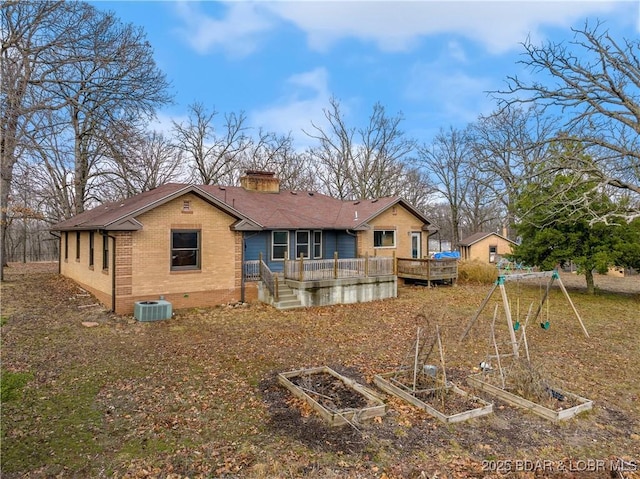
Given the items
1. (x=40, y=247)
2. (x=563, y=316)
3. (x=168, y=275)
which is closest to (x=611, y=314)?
(x=563, y=316)

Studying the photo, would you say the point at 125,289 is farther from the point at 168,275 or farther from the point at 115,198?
the point at 115,198

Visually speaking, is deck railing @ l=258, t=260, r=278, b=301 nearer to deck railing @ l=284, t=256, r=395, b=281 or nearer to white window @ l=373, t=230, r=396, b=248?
deck railing @ l=284, t=256, r=395, b=281

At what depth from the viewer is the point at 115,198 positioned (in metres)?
31.3

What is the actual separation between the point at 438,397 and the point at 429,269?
13907mm

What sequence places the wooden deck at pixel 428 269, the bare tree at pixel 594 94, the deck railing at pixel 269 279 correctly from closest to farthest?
the bare tree at pixel 594 94 → the deck railing at pixel 269 279 → the wooden deck at pixel 428 269

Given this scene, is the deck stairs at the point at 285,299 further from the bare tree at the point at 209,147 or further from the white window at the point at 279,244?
the bare tree at the point at 209,147

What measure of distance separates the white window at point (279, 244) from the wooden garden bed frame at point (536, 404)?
39.1ft

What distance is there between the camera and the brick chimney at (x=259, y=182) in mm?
22016

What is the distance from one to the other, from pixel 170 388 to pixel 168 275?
746cm

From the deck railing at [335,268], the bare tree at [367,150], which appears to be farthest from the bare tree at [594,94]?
the bare tree at [367,150]

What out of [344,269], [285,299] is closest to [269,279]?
[285,299]

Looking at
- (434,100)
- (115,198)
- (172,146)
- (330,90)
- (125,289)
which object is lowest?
(125,289)

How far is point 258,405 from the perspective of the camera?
6.53m

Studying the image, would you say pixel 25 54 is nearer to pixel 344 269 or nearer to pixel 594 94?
pixel 344 269
